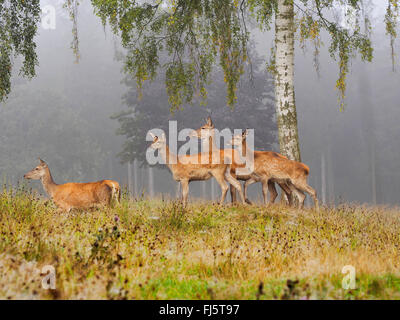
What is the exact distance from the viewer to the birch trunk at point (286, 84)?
10852 mm

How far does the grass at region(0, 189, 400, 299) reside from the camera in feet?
13.6

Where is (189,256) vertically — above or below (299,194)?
below

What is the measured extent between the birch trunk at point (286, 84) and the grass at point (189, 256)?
8.49ft

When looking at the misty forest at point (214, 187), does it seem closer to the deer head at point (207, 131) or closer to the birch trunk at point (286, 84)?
the birch trunk at point (286, 84)

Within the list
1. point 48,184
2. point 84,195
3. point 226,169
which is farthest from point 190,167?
point 48,184

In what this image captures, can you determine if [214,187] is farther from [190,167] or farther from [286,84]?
Answer: [190,167]

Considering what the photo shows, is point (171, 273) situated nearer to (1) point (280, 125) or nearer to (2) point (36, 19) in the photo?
(1) point (280, 125)

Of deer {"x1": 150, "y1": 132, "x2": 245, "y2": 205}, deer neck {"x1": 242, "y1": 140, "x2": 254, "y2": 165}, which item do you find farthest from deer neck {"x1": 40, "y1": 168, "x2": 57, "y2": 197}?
deer neck {"x1": 242, "y1": 140, "x2": 254, "y2": 165}

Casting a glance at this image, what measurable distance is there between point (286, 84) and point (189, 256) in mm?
6435

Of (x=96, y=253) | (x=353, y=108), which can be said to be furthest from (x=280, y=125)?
(x=353, y=108)

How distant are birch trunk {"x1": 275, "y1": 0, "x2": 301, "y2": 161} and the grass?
2.59 metres

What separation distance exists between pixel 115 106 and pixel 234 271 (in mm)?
53002

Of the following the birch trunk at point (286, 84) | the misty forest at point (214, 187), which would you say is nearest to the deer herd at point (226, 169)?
the misty forest at point (214, 187)

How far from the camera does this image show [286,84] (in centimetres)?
1087
